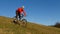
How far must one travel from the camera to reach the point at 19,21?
91.9 feet

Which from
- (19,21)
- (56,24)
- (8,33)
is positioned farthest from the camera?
(56,24)

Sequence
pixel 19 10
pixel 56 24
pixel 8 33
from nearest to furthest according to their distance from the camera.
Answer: pixel 8 33
pixel 19 10
pixel 56 24

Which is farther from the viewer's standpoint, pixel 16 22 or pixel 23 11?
pixel 16 22

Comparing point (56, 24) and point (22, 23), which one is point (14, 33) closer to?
point (22, 23)

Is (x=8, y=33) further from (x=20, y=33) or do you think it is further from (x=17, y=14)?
(x=17, y=14)

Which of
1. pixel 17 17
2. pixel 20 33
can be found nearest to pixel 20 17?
pixel 17 17

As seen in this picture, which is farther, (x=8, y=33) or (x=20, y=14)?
(x=20, y=14)

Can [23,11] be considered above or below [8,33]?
above

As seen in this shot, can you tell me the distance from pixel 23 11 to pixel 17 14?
3.10 ft

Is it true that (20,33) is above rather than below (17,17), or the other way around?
below

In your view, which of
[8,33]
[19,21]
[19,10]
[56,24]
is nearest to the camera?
[8,33]

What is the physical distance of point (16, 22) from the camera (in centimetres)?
2820

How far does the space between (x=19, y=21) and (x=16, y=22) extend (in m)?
0.49

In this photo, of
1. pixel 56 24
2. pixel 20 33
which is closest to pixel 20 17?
pixel 20 33
